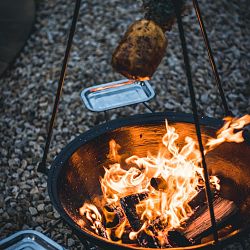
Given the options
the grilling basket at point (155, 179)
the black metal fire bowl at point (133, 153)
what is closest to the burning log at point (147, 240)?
the grilling basket at point (155, 179)

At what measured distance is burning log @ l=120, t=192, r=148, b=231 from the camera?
2.86 metres

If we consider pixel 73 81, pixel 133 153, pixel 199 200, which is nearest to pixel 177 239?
pixel 199 200

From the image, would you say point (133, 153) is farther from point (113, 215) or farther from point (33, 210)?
point (33, 210)

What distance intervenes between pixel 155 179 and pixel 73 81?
2.64 m

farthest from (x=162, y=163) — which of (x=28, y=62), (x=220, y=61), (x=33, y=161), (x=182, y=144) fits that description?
(x=28, y=62)

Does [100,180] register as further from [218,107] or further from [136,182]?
[218,107]

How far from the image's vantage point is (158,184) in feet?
9.69

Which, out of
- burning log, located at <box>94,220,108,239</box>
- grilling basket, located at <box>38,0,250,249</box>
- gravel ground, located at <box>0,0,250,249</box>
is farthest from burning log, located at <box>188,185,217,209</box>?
gravel ground, located at <box>0,0,250,249</box>

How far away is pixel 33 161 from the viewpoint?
4363mm

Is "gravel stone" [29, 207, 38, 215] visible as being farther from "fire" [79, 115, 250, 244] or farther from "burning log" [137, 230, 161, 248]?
"burning log" [137, 230, 161, 248]

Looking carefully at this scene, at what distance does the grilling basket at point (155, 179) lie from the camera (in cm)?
279

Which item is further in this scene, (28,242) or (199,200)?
(199,200)

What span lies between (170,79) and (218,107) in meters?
0.71

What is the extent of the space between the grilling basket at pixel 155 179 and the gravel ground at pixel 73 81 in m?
0.78
